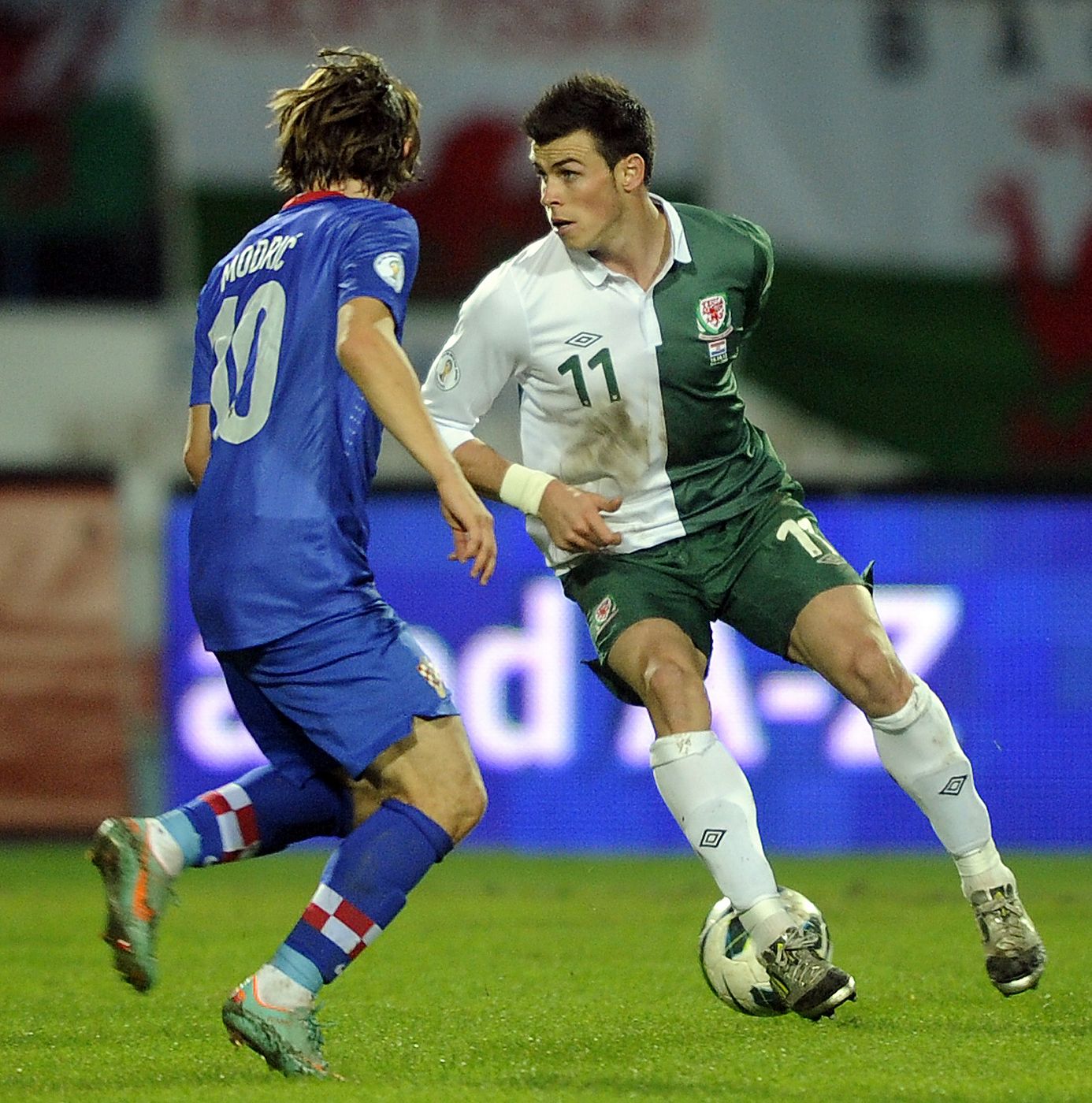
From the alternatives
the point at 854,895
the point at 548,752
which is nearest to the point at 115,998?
the point at 854,895

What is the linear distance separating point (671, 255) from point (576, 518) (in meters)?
→ 0.74

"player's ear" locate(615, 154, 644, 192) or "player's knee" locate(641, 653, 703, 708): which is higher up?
"player's ear" locate(615, 154, 644, 192)

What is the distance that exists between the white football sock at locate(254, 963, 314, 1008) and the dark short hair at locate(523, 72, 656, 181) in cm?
197

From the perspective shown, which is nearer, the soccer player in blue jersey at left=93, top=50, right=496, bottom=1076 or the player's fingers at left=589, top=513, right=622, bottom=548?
the soccer player in blue jersey at left=93, top=50, right=496, bottom=1076

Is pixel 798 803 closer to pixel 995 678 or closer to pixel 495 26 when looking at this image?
pixel 995 678

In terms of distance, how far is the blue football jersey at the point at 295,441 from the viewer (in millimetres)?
3963

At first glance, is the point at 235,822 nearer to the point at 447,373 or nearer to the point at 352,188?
the point at 447,373

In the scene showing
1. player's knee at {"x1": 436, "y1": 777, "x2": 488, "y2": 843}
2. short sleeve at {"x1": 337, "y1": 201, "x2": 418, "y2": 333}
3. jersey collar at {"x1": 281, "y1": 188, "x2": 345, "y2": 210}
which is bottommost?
player's knee at {"x1": 436, "y1": 777, "x2": 488, "y2": 843}

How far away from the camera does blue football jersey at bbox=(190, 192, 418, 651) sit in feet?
13.0

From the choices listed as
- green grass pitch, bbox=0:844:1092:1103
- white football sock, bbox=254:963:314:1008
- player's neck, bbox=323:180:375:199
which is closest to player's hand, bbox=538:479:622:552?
player's neck, bbox=323:180:375:199

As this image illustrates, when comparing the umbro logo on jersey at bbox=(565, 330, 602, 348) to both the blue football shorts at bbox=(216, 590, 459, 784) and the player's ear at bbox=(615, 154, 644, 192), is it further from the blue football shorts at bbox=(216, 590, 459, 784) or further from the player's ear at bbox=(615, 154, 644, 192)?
the blue football shorts at bbox=(216, 590, 459, 784)

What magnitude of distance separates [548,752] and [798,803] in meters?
1.07

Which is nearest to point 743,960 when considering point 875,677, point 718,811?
point 718,811

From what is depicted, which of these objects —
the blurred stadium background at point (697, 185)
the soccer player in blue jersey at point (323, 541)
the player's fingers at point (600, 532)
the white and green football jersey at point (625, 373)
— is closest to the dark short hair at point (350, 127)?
the soccer player in blue jersey at point (323, 541)
